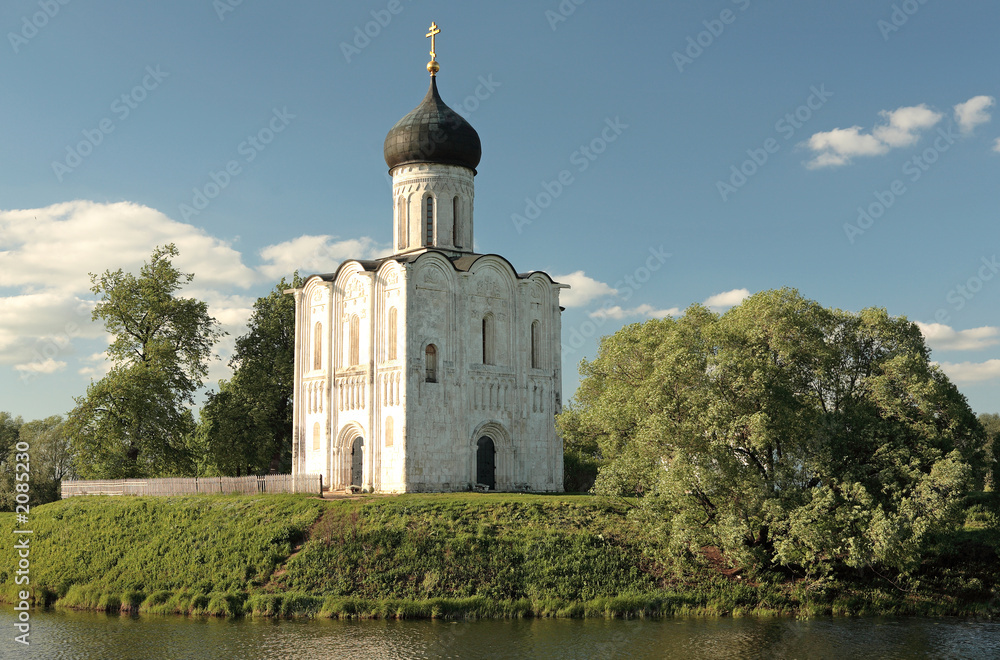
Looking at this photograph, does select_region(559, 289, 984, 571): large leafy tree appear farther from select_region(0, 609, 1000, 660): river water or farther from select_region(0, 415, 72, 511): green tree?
select_region(0, 415, 72, 511): green tree

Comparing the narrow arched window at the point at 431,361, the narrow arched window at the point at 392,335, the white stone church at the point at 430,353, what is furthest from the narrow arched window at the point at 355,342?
the narrow arched window at the point at 431,361

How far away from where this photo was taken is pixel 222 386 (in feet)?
130

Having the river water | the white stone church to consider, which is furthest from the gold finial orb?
the river water

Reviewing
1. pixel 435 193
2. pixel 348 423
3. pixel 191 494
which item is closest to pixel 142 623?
pixel 191 494

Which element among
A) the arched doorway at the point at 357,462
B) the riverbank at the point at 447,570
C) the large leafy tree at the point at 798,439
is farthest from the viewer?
the arched doorway at the point at 357,462

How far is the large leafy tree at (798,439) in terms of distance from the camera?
20.9 meters

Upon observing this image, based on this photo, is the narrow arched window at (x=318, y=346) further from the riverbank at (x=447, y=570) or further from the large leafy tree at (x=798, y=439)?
the large leafy tree at (x=798, y=439)

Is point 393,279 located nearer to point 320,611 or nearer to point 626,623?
point 320,611

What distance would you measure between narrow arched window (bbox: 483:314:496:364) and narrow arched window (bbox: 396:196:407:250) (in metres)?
3.97

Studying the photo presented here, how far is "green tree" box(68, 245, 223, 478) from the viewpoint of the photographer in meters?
33.7

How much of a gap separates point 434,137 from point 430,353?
297 inches

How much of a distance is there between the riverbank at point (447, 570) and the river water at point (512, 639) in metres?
0.80

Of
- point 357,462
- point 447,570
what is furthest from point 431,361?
point 447,570

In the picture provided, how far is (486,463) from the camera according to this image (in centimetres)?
3128
